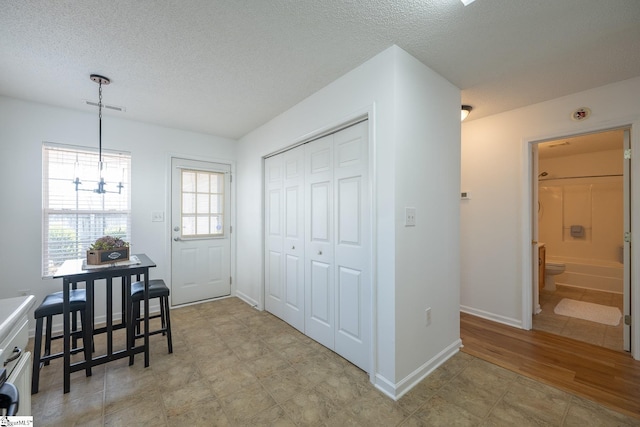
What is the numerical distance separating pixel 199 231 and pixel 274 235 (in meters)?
1.37

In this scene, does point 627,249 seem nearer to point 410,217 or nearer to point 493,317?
point 493,317

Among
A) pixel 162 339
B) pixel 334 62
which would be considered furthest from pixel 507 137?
pixel 162 339

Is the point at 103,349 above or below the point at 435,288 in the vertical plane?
below

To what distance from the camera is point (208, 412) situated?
69.0 inches

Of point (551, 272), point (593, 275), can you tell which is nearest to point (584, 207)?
point (593, 275)

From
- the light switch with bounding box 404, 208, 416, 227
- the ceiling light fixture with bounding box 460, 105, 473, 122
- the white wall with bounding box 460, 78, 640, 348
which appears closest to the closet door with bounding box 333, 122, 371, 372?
the light switch with bounding box 404, 208, 416, 227

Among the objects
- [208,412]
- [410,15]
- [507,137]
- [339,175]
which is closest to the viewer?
[410,15]

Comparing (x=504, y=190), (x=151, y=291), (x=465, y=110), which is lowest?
(x=151, y=291)


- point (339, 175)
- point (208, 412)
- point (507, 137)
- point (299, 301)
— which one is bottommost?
point (208, 412)

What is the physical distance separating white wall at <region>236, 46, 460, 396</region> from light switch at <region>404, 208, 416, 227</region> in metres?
0.06

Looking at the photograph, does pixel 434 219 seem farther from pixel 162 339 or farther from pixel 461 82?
pixel 162 339

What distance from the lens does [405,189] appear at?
1990mm

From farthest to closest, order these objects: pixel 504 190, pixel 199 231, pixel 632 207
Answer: pixel 199 231, pixel 504 190, pixel 632 207

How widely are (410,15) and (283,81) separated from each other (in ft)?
3.94
